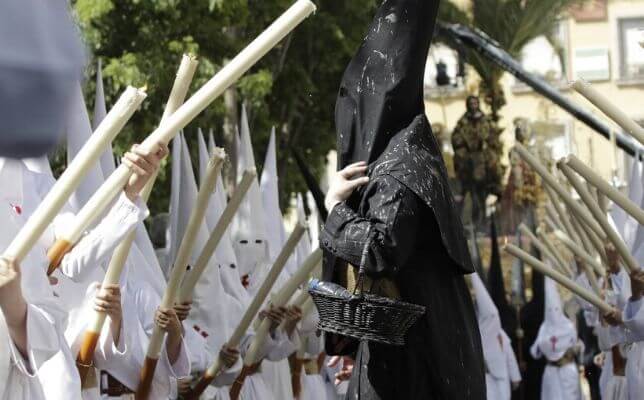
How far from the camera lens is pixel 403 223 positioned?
378cm

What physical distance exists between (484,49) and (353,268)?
50.7 ft

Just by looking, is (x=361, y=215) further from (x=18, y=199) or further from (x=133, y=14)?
(x=133, y=14)

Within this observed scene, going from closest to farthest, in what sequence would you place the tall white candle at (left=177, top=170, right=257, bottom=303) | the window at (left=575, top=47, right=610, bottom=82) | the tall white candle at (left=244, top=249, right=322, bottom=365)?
the tall white candle at (left=177, top=170, right=257, bottom=303)
the tall white candle at (left=244, top=249, right=322, bottom=365)
the window at (left=575, top=47, right=610, bottom=82)

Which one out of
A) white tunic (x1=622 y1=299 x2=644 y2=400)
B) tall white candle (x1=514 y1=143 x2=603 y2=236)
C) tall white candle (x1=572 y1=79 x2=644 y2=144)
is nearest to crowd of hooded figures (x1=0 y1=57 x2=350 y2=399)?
tall white candle (x1=514 y1=143 x2=603 y2=236)

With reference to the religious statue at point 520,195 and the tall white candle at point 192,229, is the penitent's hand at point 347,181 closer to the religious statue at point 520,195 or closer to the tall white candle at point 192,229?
the tall white candle at point 192,229

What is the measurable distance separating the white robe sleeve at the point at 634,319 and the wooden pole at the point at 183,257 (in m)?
3.27

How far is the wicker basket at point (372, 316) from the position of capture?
3.60 m

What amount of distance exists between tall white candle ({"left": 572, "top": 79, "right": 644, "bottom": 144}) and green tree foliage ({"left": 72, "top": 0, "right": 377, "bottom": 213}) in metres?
6.49

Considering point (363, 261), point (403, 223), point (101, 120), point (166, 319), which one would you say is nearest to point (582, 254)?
point (101, 120)

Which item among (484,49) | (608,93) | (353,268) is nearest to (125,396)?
(353,268)

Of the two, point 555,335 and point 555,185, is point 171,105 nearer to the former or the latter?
point 555,185

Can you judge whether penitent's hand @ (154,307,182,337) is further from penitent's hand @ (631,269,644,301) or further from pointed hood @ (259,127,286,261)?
pointed hood @ (259,127,286,261)

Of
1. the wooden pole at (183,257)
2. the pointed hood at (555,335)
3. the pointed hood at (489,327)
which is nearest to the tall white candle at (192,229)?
the wooden pole at (183,257)

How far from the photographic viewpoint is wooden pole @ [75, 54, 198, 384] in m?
4.08
